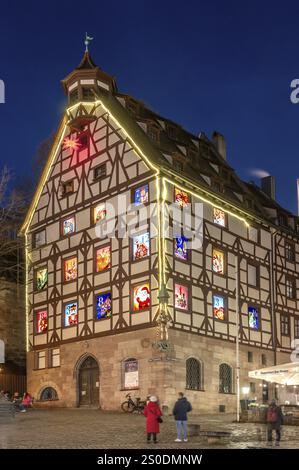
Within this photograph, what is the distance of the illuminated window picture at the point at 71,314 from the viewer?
43656 mm

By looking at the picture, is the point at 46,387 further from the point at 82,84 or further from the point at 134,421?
the point at 82,84

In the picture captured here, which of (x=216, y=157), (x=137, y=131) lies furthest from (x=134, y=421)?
(x=216, y=157)

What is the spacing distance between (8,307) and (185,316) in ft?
53.0

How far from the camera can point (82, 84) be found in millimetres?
46062

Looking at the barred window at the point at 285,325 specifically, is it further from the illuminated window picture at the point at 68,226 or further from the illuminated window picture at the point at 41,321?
the illuminated window picture at the point at 41,321

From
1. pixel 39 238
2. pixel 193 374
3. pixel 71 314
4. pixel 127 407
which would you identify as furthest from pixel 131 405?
pixel 39 238

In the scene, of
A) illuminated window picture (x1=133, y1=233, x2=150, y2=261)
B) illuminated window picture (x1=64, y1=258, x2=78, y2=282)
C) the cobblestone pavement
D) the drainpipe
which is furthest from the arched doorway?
the drainpipe

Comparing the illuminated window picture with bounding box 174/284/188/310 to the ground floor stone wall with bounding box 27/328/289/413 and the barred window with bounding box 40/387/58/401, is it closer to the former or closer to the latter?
the ground floor stone wall with bounding box 27/328/289/413

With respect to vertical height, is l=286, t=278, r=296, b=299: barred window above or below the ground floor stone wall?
above

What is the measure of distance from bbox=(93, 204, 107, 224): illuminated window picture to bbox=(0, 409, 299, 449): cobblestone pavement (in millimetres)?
11516

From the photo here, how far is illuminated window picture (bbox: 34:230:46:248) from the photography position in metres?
47.5

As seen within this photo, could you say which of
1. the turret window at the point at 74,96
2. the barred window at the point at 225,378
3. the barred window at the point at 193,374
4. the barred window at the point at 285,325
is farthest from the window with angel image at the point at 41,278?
the barred window at the point at 285,325

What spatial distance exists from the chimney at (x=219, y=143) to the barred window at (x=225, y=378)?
58.4ft
